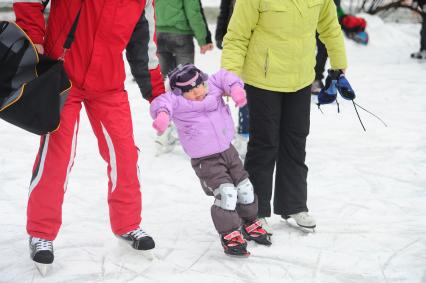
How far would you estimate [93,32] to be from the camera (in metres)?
2.92

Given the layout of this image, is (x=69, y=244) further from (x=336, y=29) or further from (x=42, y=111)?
(x=336, y=29)

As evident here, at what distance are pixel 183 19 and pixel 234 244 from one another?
2.72m

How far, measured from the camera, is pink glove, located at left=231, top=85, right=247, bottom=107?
3.12 metres

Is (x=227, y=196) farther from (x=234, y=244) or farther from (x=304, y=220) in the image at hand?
(x=304, y=220)

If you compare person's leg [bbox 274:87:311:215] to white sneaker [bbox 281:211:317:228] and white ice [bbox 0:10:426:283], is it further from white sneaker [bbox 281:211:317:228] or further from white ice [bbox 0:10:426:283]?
white ice [bbox 0:10:426:283]

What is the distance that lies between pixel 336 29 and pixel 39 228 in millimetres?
2010

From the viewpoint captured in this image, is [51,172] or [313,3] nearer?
[51,172]

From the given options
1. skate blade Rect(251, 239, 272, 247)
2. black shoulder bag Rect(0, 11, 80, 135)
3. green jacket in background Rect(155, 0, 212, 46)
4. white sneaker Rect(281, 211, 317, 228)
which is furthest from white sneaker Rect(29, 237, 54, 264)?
green jacket in background Rect(155, 0, 212, 46)

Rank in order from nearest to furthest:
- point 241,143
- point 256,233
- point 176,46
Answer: point 256,233, point 241,143, point 176,46

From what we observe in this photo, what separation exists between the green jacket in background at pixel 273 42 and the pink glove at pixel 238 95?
0.24 metres

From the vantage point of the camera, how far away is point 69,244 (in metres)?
3.57

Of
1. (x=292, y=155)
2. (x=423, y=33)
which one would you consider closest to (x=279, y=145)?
(x=292, y=155)

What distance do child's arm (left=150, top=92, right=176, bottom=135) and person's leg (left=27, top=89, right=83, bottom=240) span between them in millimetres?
374

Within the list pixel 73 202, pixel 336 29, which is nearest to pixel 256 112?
pixel 336 29
